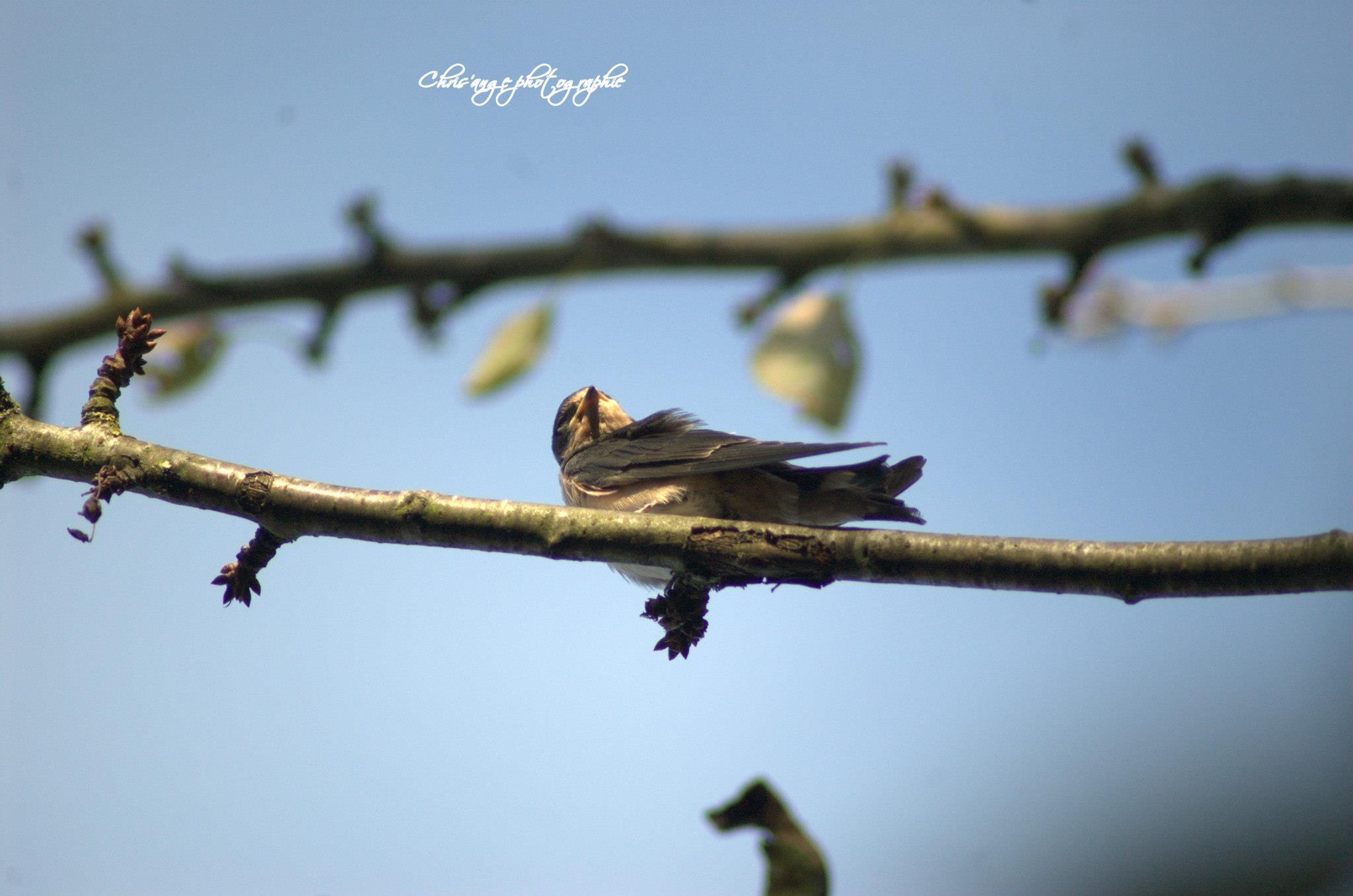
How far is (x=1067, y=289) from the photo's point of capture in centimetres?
335

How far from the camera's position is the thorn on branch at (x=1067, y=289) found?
3324 mm

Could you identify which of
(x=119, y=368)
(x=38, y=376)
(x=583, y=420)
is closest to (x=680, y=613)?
(x=119, y=368)

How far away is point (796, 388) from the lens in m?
2.66

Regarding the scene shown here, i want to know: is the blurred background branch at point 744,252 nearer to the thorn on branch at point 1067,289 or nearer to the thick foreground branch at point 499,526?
the thorn on branch at point 1067,289

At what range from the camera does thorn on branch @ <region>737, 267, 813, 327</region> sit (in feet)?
10.8

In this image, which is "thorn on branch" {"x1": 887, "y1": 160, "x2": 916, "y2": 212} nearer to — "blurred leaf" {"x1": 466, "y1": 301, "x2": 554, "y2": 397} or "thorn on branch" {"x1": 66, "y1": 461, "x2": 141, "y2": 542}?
"blurred leaf" {"x1": 466, "y1": 301, "x2": 554, "y2": 397}

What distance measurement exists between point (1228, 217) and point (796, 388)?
157 cm

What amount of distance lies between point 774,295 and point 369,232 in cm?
164

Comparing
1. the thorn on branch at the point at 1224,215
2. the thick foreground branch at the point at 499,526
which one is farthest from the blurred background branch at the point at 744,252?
the thick foreground branch at the point at 499,526

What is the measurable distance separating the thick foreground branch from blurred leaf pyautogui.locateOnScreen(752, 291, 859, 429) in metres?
0.69

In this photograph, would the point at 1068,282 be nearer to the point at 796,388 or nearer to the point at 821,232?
the point at 821,232

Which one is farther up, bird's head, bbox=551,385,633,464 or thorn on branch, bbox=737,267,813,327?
bird's head, bbox=551,385,633,464

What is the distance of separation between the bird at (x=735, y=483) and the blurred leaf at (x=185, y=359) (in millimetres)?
1609

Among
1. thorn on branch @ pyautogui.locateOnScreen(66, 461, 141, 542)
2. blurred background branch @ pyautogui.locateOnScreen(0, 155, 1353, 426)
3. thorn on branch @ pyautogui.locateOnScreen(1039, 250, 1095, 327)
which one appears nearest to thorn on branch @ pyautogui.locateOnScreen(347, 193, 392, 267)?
blurred background branch @ pyautogui.locateOnScreen(0, 155, 1353, 426)
